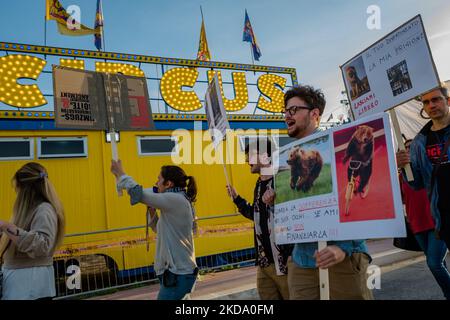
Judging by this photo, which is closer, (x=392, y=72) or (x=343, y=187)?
(x=343, y=187)

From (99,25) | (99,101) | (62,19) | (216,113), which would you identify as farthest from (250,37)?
(99,101)

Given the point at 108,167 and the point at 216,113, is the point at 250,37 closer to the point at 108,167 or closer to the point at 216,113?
the point at 108,167

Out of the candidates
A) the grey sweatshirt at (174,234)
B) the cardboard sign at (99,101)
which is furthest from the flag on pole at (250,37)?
the grey sweatshirt at (174,234)

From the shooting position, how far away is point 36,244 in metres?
2.47

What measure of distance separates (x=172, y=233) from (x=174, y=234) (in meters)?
0.02

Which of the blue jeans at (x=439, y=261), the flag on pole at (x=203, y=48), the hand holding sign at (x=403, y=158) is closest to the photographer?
the hand holding sign at (x=403, y=158)

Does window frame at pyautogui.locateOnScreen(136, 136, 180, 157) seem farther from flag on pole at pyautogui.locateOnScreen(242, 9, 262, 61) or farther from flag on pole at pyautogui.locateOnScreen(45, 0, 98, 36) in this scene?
flag on pole at pyautogui.locateOnScreen(242, 9, 262, 61)

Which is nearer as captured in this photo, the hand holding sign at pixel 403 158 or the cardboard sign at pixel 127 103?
the hand holding sign at pixel 403 158

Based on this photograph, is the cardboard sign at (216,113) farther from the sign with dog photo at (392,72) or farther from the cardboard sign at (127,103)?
the sign with dog photo at (392,72)

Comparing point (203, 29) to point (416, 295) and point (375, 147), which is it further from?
point (375, 147)

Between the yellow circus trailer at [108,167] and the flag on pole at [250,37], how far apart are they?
7.34 m

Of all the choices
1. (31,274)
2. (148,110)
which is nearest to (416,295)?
(148,110)

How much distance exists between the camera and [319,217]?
210 centimetres

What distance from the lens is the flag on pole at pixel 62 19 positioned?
12224 mm
